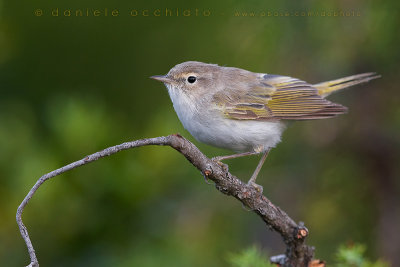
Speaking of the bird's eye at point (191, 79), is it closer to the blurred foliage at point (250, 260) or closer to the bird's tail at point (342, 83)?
the bird's tail at point (342, 83)

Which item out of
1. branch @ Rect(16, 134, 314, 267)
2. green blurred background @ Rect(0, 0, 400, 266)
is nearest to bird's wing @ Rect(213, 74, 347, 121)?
green blurred background @ Rect(0, 0, 400, 266)

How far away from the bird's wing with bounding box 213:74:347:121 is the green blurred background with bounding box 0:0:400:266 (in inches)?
16.9

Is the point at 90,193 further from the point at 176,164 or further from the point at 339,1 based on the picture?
the point at 339,1

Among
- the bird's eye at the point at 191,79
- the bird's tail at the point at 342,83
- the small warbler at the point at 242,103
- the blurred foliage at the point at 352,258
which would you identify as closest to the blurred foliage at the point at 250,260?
the blurred foliage at the point at 352,258

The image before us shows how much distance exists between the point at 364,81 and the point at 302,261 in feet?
5.54

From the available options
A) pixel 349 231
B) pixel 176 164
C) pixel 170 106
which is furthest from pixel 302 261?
pixel 170 106

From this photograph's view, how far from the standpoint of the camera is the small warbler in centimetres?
342

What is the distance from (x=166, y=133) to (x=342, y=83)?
1321mm

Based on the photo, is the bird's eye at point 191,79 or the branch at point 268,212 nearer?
the branch at point 268,212

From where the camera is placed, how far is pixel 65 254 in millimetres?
3393

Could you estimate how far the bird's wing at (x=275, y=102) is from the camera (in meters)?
3.55

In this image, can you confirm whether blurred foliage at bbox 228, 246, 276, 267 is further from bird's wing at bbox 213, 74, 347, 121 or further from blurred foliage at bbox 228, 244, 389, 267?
bird's wing at bbox 213, 74, 347, 121

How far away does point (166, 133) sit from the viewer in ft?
12.3

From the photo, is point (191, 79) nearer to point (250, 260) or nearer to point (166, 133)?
point (166, 133)
